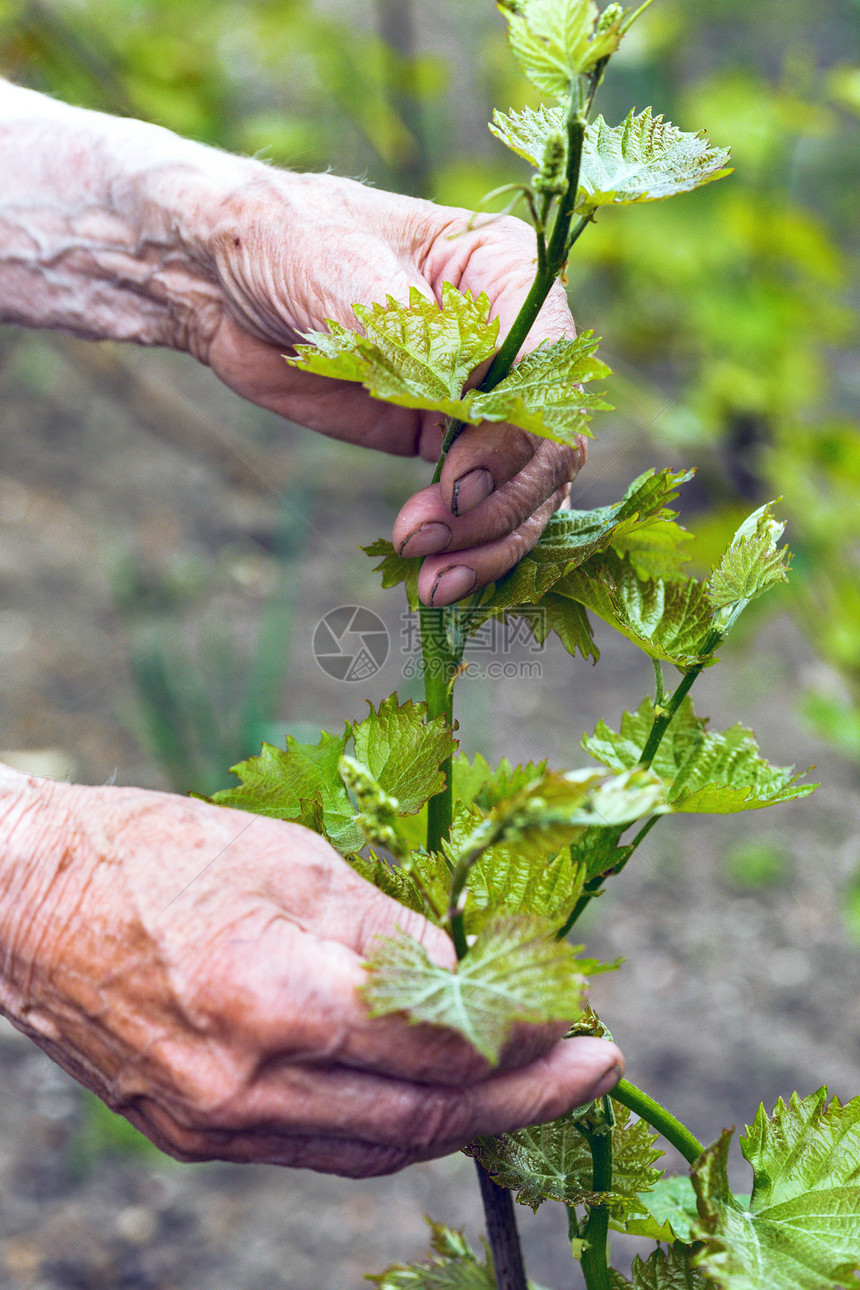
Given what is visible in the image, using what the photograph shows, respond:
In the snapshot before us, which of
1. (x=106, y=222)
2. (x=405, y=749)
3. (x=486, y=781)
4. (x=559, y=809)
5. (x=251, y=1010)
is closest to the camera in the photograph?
(x=559, y=809)

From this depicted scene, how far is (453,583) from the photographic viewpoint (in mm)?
675

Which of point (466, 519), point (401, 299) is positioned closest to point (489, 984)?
point (466, 519)

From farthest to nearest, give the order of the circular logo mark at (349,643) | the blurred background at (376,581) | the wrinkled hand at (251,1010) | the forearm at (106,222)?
the circular logo mark at (349,643) < the blurred background at (376,581) < the forearm at (106,222) < the wrinkled hand at (251,1010)

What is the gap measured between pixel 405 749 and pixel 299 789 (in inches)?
3.3

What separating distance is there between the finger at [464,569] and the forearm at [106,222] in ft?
1.71

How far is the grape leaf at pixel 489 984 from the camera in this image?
47 cm

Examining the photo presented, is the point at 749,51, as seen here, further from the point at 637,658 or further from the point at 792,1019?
the point at 792,1019

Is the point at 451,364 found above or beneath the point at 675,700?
above

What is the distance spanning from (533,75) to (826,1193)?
0.62m

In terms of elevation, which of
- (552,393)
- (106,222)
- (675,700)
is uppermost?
(106,222)

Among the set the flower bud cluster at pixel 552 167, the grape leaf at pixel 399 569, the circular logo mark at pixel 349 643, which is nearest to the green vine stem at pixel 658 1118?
→ the grape leaf at pixel 399 569

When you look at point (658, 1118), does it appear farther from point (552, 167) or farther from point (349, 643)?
point (349, 643)

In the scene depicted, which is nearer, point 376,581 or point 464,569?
point 464,569

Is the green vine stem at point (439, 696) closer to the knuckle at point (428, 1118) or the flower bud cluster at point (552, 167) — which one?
the knuckle at point (428, 1118)
